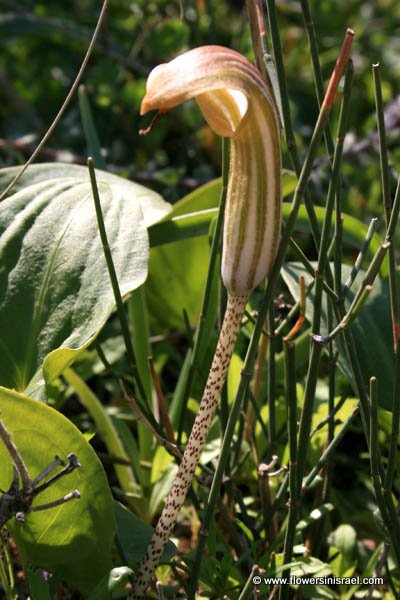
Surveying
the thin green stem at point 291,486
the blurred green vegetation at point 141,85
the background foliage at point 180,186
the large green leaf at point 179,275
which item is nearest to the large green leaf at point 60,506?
the background foliage at point 180,186

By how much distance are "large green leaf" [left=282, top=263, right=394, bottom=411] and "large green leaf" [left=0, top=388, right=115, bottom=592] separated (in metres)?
0.34

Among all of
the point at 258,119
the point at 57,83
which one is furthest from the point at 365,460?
the point at 57,83

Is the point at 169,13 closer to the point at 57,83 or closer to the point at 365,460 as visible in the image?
the point at 57,83

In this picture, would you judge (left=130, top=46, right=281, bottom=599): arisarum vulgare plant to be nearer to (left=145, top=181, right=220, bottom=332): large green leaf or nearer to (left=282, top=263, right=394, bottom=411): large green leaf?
(left=282, top=263, right=394, bottom=411): large green leaf

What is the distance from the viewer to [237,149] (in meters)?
→ 0.67

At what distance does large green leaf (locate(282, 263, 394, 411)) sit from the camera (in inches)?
41.2

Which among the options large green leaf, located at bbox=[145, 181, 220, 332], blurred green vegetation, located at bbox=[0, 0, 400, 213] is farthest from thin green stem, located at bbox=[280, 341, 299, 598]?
blurred green vegetation, located at bbox=[0, 0, 400, 213]

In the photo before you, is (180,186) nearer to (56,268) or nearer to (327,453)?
(56,268)

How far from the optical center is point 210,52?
23.9 inches

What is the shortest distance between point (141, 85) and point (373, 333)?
1.03 meters

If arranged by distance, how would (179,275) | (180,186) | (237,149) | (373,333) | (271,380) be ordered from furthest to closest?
(180,186) → (179,275) → (373,333) → (271,380) → (237,149)

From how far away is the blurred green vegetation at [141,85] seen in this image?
72.2 inches

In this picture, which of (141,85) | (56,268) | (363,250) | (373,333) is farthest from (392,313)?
(141,85)

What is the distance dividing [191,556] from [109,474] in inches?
15.6
